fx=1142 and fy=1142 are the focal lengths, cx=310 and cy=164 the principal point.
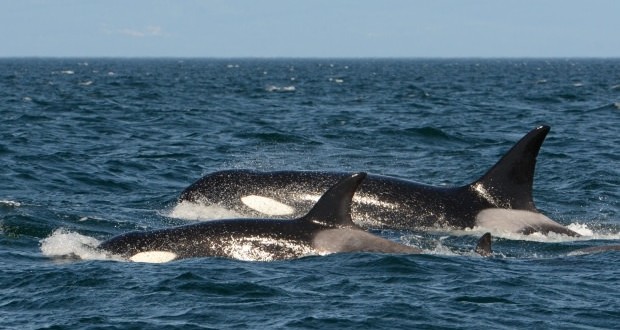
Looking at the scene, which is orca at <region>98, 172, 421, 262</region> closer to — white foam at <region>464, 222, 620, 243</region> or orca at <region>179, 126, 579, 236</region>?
white foam at <region>464, 222, 620, 243</region>

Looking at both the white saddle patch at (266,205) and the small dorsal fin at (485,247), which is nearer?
the small dorsal fin at (485,247)

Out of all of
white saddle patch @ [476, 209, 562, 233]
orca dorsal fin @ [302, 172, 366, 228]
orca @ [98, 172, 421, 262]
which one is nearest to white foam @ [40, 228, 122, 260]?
orca @ [98, 172, 421, 262]

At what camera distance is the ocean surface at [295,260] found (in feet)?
37.3

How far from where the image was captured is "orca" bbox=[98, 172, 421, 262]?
13539 mm

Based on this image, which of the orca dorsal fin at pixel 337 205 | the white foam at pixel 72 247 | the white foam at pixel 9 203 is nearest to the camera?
the orca dorsal fin at pixel 337 205

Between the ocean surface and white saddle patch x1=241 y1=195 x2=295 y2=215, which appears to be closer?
the ocean surface

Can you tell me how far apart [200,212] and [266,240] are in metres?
4.96

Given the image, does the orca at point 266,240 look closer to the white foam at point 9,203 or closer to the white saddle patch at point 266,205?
the white saddle patch at point 266,205

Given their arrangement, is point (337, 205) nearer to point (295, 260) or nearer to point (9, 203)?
point (295, 260)

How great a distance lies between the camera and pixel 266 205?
1827 centimetres

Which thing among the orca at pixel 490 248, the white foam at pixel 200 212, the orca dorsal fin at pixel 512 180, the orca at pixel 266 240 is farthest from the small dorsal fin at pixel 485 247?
the white foam at pixel 200 212

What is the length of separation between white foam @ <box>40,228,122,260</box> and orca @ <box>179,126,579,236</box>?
3612 millimetres

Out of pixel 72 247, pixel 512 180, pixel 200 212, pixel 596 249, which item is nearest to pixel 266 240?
pixel 72 247

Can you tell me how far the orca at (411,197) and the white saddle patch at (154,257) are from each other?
4346mm
